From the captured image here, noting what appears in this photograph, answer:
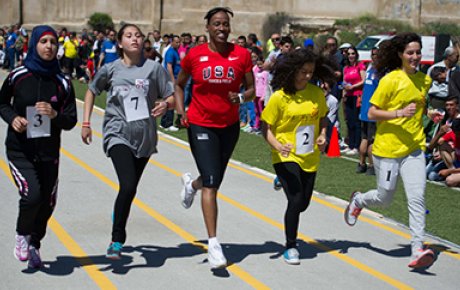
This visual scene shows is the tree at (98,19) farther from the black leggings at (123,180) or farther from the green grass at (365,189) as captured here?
the black leggings at (123,180)

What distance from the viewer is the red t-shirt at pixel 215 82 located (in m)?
7.90

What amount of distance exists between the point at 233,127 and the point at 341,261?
1578 millimetres

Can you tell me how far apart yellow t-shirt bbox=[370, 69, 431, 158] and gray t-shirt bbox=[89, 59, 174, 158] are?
2021mm

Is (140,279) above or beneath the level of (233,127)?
beneath

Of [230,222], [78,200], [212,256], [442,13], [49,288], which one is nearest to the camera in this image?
[49,288]

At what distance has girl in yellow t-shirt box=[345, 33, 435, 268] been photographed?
800 centimetres

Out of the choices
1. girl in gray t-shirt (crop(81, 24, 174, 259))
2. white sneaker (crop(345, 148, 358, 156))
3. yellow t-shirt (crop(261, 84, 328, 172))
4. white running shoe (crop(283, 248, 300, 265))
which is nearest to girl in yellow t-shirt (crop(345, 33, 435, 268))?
yellow t-shirt (crop(261, 84, 328, 172))

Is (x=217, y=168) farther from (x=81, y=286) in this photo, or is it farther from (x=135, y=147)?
(x=81, y=286)

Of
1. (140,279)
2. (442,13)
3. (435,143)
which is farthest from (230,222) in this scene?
(442,13)

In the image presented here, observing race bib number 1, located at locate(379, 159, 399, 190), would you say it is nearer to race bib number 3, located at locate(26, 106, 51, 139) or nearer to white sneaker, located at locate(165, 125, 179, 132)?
race bib number 3, located at locate(26, 106, 51, 139)

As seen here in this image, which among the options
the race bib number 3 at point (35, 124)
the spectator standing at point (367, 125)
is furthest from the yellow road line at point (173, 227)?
the spectator standing at point (367, 125)

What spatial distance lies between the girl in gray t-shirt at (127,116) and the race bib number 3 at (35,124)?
487mm

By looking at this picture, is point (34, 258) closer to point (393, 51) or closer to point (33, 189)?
point (33, 189)

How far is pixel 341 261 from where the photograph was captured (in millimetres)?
8289
